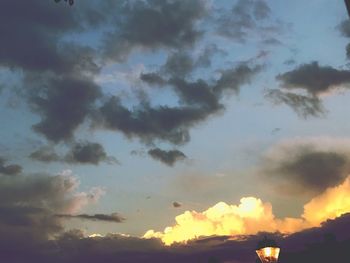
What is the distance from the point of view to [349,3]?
7652mm

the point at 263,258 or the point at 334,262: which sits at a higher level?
the point at 334,262

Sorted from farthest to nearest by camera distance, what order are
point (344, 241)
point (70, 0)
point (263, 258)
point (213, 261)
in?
point (344, 241), point (213, 261), point (263, 258), point (70, 0)

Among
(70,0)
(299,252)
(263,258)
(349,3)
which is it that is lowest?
(263,258)

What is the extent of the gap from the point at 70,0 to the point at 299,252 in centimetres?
7613

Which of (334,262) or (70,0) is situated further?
(334,262)

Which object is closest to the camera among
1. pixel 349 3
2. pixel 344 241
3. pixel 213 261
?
pixel 349 3

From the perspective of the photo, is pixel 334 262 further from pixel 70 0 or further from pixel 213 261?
pixel 70 0

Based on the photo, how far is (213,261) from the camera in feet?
216

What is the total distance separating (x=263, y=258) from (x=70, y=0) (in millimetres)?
10123

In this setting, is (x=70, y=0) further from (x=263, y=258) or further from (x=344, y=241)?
(x=344, y=241)

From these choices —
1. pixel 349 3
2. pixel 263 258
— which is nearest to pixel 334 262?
pixel 263 258

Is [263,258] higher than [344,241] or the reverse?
the reverse

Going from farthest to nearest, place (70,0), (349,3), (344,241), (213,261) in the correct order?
(344,241), (213,261), (70,0), (349,3)

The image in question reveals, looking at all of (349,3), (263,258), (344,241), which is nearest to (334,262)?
(344,241)
